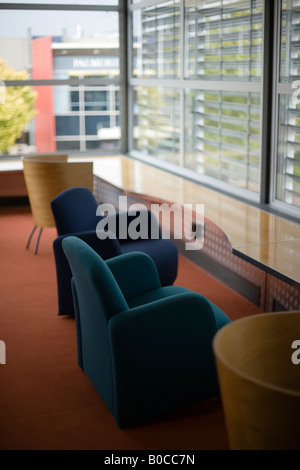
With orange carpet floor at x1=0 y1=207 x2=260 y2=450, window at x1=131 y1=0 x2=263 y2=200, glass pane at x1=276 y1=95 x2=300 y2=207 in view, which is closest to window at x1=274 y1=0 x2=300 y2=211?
glass pane at x1=276 y1=95 x2=300 y2=207

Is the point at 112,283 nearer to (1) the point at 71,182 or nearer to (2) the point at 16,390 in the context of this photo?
(2) the point at 16,390

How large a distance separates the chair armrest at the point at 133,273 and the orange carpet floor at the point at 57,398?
A: 559 mm

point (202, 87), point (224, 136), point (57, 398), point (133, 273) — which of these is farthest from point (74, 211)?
point (202, 87)

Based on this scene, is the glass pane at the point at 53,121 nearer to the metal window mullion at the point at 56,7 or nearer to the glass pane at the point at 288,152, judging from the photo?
the metal window mullion at the point at 56,7

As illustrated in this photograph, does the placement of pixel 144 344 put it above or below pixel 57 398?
above

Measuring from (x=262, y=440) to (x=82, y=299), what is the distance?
4.90 feet

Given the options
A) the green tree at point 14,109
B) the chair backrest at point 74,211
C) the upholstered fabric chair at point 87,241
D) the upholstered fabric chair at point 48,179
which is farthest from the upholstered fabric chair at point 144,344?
the green tree at point 14,109

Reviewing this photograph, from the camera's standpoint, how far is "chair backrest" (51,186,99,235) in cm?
430

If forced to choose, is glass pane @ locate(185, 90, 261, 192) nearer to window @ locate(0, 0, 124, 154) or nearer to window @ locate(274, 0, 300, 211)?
window @ locate(274, 0, 300, 211)

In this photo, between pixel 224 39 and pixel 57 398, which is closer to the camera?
pixel 57 398

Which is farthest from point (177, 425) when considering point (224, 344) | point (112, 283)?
point (224, 344)

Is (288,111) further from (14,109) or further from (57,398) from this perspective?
(14,109)

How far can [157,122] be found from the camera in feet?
24.1

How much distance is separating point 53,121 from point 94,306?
18.6ft
